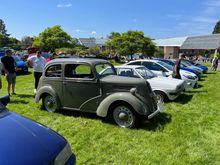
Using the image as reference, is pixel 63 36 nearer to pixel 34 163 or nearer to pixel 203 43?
pixel 203 43

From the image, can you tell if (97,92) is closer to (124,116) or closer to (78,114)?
(124,116)

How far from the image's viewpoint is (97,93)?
22.2ft

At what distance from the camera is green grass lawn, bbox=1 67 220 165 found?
4.89 m

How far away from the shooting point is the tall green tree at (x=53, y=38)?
51756 mm

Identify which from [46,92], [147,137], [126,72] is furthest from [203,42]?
[147,137]

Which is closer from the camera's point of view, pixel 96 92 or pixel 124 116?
pixel 124 116

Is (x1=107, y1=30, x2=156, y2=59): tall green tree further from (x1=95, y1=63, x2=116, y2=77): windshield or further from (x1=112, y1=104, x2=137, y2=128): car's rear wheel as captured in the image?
(x1=112, y1=104, x2=137, y2=128): car's rear wheel

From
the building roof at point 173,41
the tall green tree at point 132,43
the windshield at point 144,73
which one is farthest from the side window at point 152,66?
the building roof at point 173,41

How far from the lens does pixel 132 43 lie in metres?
37.1

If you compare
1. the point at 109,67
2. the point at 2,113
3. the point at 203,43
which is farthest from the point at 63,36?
the point at 2,113

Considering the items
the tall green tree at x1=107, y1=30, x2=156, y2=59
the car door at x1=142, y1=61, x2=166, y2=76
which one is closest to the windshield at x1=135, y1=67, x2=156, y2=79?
the car door at x1=142, y1=61, x2=166, y2=76

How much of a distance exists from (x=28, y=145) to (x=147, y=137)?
3.69 m

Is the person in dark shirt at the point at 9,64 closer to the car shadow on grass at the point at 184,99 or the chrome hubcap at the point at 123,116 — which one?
the chrome hubcap at the point at 123,116

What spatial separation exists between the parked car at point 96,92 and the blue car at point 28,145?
3.32m
